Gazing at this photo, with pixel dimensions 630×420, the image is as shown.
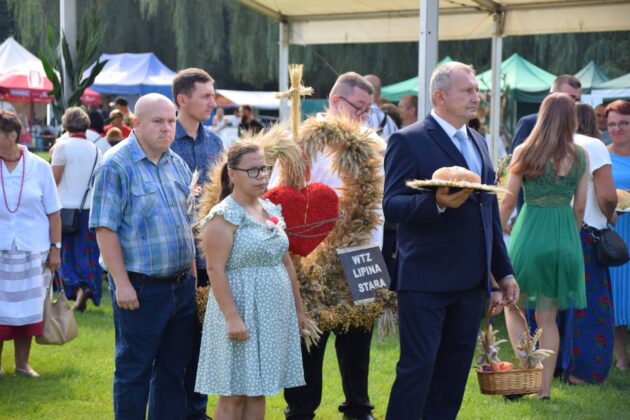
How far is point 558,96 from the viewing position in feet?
19.9

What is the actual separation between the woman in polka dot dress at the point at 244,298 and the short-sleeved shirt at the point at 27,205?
96.3 inches

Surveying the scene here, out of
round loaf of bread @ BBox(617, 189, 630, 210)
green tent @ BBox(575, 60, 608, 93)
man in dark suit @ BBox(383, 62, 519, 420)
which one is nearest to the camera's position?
man in dark suit @ BBox(383, 62, 519, 420)

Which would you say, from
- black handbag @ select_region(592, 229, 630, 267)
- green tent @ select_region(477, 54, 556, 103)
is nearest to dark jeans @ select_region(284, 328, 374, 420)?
black handbag @ select_region(592, 229, 630, 267)

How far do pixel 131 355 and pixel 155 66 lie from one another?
24.6 metres

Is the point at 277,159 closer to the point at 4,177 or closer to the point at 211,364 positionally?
the point at 211,364

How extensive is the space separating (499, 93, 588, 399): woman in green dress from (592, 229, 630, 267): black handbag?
427 mm

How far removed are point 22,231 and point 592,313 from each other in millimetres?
4109

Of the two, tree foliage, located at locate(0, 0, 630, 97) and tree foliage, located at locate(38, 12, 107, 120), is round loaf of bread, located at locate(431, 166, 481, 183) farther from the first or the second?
tree foliage, located at locate(0, 0, 630, 97)

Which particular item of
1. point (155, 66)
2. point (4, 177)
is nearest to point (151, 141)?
point (4, 177)

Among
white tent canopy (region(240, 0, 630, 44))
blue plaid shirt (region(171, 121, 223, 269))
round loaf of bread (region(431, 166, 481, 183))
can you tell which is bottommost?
round loaf of bread (region(431, 166, 481, 183))

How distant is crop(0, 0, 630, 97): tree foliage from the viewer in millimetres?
26250

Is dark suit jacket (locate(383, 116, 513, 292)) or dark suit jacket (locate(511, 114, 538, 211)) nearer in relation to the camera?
dark suit jacket (locate(383, 116, 513, 292))

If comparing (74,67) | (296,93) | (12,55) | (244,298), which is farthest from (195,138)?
(12,55)

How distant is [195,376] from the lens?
5.52m
